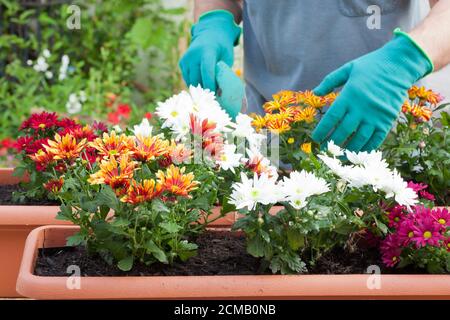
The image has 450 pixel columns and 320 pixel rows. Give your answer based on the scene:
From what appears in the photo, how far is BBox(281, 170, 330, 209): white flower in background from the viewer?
44.9 inches

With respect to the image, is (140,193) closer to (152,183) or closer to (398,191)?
(152,183)

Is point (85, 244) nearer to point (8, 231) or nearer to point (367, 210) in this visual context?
point (8, 231)

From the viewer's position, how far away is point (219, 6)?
196cm

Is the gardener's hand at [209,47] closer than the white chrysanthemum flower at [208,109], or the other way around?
the white chrysanthemum flower at [208,109]

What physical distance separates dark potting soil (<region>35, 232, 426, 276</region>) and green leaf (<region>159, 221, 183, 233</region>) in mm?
91

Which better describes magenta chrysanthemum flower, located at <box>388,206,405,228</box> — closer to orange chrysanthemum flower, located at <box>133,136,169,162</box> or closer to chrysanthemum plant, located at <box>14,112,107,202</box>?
orange chrysanthemum flower, located at <box>133,136,169,162</box>

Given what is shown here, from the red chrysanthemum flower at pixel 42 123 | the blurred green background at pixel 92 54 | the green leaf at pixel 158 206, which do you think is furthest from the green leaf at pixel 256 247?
the blurred green background at pixel 92 54

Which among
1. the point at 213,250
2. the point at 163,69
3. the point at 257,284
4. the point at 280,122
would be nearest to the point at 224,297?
the point at 257,284

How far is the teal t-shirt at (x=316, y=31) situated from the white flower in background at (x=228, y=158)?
1.99 ft

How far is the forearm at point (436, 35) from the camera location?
1.49 metres

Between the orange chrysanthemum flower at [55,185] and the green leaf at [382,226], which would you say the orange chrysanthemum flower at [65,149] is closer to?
the orange chrysanthemum flower at [55,185]

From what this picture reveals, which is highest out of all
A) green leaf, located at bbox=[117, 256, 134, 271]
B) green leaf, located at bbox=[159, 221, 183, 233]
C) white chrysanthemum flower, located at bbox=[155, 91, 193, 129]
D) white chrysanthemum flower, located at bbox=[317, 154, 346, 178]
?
white chrysanthemum flower, located at bbox=[155, 91, 193, 129]

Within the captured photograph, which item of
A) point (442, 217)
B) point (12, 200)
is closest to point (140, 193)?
point (442, 217)

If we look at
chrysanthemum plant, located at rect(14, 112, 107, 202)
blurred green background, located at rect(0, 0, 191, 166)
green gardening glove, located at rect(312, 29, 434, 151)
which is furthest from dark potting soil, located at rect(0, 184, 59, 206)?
blurred green background, located at rect(0, 0, 191, 166)
